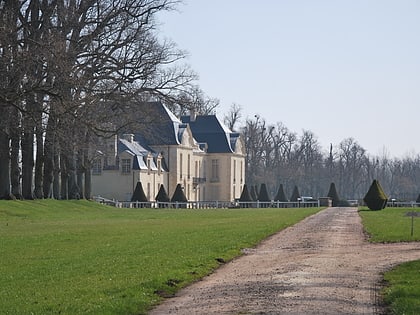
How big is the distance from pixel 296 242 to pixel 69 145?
23716 millimetres

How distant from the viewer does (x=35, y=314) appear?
11.7 metres

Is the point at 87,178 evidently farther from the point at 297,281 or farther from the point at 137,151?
the point at 297,281

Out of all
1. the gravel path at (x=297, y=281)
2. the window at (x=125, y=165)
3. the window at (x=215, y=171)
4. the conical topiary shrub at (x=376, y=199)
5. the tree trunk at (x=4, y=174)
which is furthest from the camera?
the window at (x=215, y=171)

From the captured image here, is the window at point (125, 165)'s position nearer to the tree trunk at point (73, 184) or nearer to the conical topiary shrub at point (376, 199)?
the tree trunk at point (73, 184)

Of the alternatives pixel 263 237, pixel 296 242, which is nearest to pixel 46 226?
pixel 263 237

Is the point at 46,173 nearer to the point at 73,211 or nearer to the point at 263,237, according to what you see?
the point at 73,211

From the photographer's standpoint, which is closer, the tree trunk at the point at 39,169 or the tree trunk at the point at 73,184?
the tree trunk at the point at 39,169

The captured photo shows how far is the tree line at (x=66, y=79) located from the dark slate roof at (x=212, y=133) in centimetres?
5313

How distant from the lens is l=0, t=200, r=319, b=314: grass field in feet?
42.5

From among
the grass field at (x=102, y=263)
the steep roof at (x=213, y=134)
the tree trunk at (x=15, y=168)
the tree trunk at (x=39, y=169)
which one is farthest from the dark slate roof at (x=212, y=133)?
the grass field at (x=102, y=263)

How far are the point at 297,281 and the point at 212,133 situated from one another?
308ft

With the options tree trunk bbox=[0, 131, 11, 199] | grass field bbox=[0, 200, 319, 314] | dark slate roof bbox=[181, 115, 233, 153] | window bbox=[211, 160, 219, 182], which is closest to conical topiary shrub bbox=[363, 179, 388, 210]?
tree trunk bbox=[0, 131, 11, 199]

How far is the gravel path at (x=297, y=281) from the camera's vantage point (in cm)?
1218

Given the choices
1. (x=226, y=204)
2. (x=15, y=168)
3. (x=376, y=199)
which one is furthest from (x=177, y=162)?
(x=15, y=168)
